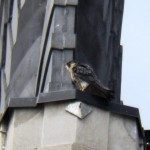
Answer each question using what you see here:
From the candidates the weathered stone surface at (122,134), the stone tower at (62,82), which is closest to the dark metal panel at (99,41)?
the stone tower at (62,82)

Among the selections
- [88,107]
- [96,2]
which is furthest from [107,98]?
[96,2]

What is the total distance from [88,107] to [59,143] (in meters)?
0.28

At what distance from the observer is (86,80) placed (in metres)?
9.10

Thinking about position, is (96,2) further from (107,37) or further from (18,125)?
(18,125)

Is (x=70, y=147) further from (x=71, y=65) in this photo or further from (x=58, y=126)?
(x=71, y=65)

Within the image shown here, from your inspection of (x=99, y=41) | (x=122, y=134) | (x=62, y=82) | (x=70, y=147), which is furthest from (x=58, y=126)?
(x=99, y=41)

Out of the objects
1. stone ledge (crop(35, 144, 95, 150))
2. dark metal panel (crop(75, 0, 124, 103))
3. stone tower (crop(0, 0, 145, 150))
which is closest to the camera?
stone ledge (crop(35, 144, 95, 150))

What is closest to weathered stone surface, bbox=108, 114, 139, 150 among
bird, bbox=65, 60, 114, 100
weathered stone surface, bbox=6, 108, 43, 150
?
bird, bbox=65, 60, 114, 100

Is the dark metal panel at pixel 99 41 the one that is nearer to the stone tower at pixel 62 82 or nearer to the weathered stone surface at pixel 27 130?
the stone tower at pixel 62 82

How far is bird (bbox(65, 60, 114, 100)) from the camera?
9023 mm

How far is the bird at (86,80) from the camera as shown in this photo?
902 centimetres

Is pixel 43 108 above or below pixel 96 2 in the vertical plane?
below

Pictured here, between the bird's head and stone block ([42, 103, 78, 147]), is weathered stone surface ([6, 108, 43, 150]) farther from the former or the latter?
the bird's head

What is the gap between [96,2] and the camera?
9562mm
